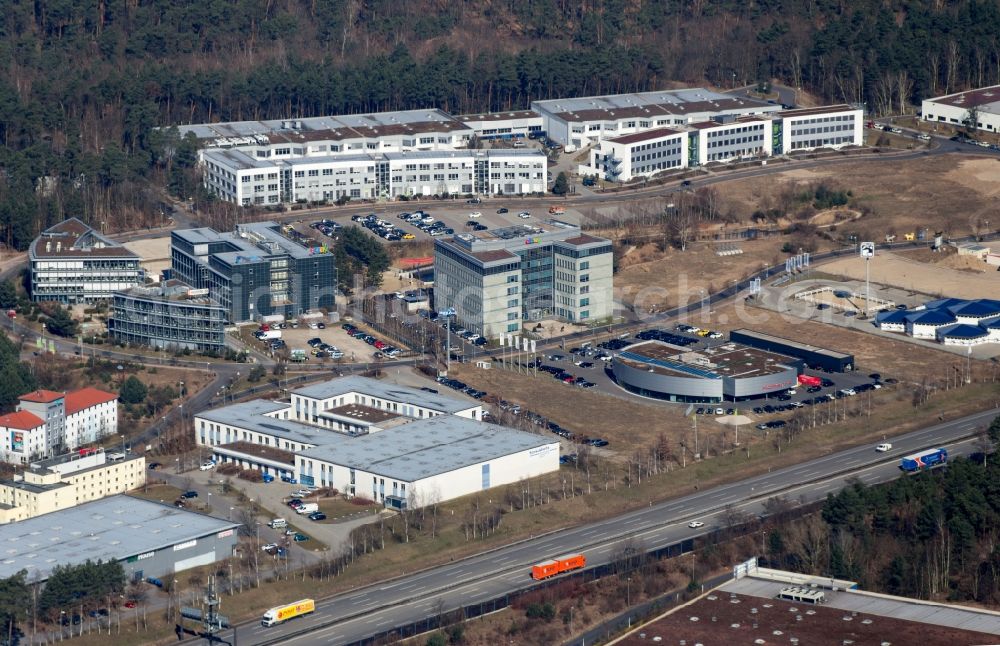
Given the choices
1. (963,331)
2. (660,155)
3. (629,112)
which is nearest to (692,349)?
(963,331)

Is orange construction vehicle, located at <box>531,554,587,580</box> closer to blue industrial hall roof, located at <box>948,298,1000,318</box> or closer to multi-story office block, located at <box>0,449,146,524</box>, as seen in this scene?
multi-story office block, located at <box>0,449,146,524</box>

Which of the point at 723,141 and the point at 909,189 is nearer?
the point at 909,189

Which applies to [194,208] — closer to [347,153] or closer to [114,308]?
[347,153]

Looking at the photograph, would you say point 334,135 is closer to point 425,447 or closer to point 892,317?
point 892,317

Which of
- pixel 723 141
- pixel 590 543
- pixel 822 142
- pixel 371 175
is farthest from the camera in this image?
pixel 822 142

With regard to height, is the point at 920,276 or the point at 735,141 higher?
the point at 735,141

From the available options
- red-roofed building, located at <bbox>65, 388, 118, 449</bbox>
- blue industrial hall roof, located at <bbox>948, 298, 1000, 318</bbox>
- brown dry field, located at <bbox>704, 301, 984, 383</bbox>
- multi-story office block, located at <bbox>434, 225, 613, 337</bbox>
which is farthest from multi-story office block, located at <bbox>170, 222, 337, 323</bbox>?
blue industrial hall roof, located at <bbox>948, 298, 1000, 318</bbox>

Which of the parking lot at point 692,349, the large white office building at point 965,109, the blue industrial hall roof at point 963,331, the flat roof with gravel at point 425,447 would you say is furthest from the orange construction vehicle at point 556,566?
the large white office building at point 965,109

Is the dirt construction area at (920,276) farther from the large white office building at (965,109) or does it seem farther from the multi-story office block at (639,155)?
the large white office building at (965,109)
